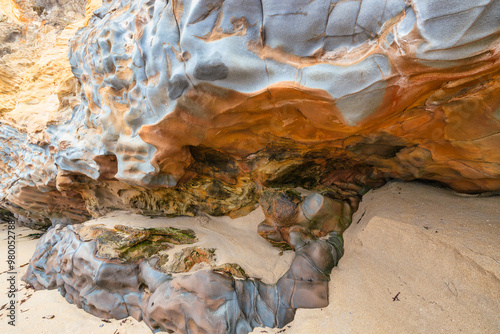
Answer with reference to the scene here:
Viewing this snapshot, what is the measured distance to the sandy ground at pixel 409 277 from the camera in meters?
1.42

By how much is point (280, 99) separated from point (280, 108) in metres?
0.10

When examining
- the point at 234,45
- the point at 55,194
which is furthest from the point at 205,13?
the point at 55,194

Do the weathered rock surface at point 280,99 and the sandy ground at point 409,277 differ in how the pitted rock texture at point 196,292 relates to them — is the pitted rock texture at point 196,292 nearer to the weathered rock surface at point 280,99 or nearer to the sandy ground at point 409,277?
the sandy ground at point 409,277

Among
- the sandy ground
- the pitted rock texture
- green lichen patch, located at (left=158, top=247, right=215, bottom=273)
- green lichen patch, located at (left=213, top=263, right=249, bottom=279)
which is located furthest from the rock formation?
green lichen patch, located at (left=158, top=247, right=215, bottom=273)

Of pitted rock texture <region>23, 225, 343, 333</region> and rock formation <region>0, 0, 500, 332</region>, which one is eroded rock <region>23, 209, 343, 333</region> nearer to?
pitted rock texture <region>23, 225, 343, 333</region>

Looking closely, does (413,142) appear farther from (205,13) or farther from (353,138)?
(205,13)

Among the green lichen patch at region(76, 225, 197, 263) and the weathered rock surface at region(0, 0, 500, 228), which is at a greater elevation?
the weathered rock surface at region(0, 0, 500, 228)

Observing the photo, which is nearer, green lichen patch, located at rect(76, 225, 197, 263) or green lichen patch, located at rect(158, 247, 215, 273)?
green lichen patch, located at rect(158, 247, 215, 273)

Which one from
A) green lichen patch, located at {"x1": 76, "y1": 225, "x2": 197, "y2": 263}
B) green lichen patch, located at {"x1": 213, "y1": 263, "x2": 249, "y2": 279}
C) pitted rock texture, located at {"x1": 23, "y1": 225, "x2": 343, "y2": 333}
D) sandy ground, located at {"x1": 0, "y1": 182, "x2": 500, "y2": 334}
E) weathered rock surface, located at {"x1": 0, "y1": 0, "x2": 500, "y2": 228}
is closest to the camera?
weathered rock surface, located at {"x1": 0, "y1": 0, "x2": 500, "y2": 228}

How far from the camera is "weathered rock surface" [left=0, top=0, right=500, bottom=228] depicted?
45.5 inches

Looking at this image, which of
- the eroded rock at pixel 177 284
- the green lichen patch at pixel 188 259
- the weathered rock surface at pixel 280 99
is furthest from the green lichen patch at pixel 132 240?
the weathered rock surface at pixel 280 99

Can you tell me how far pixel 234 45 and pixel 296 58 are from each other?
15.2 inches

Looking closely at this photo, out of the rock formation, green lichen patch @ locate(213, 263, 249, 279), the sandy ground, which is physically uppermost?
the rock formation

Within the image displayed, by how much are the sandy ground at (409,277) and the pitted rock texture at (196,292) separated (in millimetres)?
89
